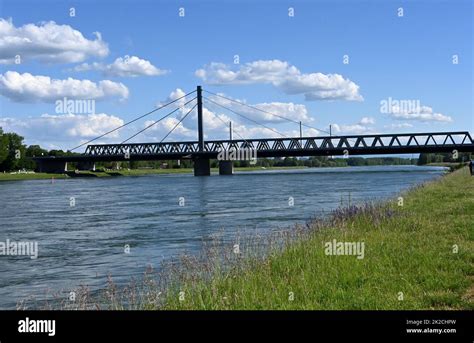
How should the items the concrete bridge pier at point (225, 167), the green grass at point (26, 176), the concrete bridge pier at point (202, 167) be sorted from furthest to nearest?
the concrete bridge pier at point (225, 167) → the concrete bridge pier at point (202, 167) → the green grass at point (26, 176)

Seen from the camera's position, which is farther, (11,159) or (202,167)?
(11,159)

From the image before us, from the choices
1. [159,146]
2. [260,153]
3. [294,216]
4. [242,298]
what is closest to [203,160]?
[260,153]

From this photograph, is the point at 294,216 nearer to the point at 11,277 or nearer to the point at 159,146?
the point at 11,277

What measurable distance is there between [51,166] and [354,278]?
142 m

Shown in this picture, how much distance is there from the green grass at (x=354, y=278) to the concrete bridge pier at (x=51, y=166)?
134166mm

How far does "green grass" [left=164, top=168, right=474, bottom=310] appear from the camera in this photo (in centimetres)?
1050

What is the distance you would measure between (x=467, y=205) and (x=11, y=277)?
58.2ft

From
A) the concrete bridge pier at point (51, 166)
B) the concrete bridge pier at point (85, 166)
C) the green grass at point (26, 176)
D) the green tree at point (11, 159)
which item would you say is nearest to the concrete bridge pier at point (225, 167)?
the green grass at point (26, 176)

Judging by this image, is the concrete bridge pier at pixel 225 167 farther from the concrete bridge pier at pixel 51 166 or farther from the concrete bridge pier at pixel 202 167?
the concrete bridge pier at pixel 51 166

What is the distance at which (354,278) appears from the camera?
1228cm

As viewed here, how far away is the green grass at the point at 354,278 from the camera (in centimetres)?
1050

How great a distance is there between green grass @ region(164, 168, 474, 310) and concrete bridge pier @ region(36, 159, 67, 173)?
134166 mm

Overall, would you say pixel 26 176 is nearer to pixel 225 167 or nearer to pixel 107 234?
pixel 225 167

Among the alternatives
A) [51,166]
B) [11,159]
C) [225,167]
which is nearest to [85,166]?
[51,166]
